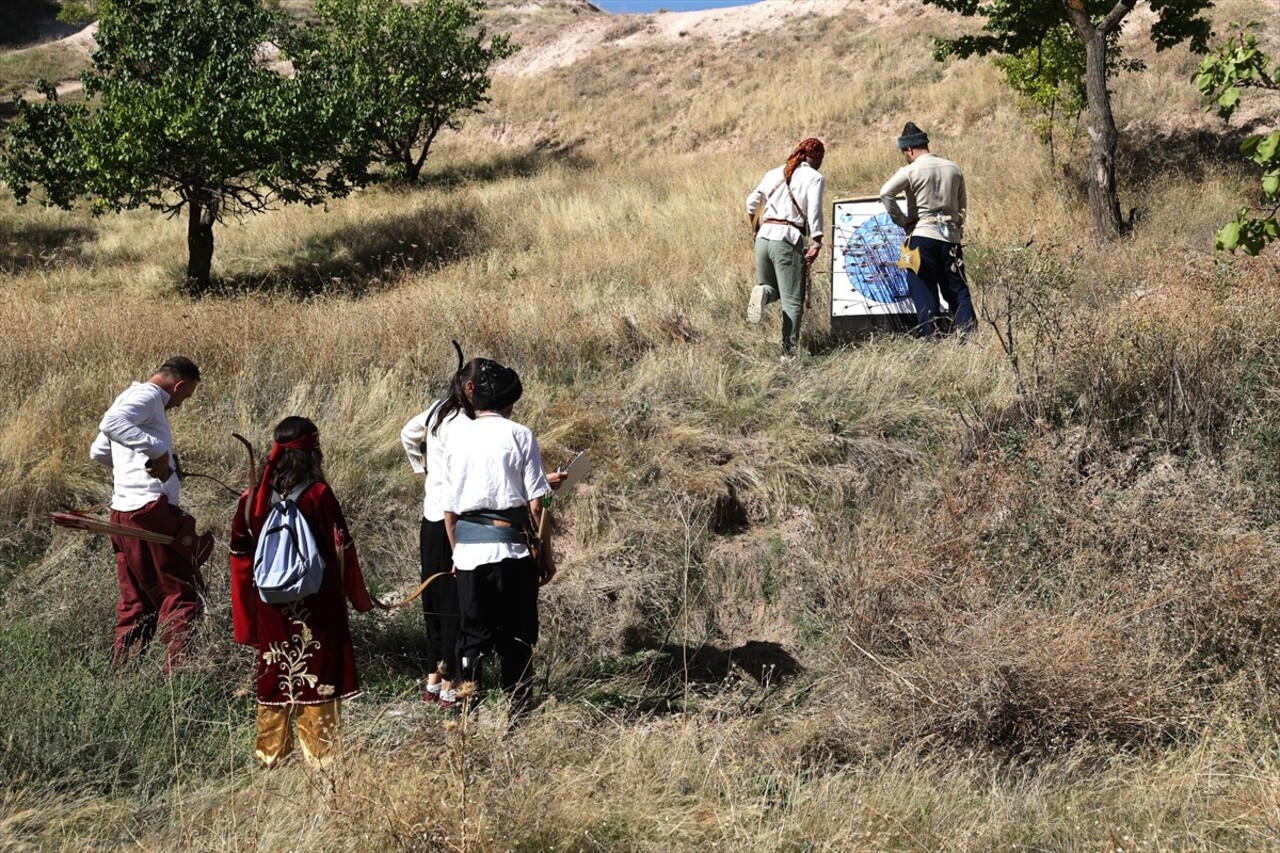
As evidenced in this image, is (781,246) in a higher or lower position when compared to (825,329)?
higher

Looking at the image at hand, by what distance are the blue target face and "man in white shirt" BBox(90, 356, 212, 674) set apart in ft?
16.6

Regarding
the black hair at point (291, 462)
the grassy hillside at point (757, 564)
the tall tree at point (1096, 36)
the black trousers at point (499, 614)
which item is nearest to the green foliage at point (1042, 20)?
the tall tree at point (1096, 36)

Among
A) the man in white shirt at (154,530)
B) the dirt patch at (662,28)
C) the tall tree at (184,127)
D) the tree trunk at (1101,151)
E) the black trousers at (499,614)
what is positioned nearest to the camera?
the black trousers at (499,614)

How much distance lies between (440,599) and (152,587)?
151 cm

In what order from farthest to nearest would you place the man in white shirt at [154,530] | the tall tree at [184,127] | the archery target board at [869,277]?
the tall tree at [184,127], the archery target board at [869,277], the man in white shirt at [154,530]

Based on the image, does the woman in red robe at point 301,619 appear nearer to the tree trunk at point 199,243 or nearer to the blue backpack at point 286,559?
the blue backpack at point 286,559

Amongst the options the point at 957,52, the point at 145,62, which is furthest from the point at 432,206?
the point at 957,52

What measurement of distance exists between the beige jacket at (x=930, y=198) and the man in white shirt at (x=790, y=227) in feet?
1.92

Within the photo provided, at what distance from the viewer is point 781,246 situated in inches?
310

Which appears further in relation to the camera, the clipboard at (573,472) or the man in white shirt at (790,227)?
the man in white shirt at (790,227)

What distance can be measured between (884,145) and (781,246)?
10.00 m

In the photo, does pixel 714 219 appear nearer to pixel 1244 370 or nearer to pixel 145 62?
pixel 1244 370

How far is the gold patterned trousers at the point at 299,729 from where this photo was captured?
4375 mm

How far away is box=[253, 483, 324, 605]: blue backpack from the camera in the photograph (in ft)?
14.0
